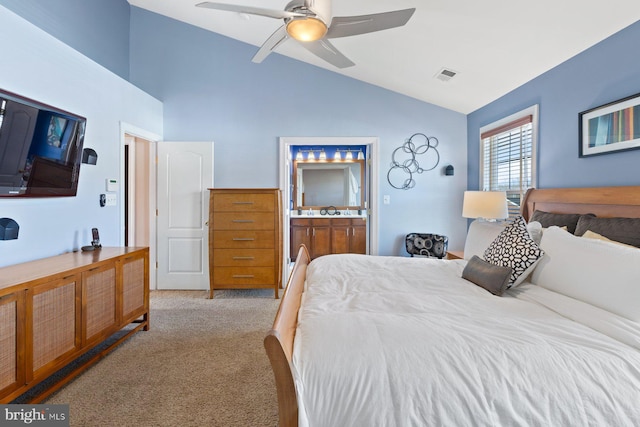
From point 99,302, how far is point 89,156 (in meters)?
1.39

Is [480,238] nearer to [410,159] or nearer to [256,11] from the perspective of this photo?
[410,159]

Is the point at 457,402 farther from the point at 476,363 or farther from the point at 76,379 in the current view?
the point at 76,379

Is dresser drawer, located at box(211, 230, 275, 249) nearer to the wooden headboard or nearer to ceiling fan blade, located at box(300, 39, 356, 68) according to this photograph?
ceiling fan blade, located at box(300, 39, 356, 68)

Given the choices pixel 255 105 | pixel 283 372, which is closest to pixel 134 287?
pixel 283 372

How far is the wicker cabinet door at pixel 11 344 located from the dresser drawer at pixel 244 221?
213 cm

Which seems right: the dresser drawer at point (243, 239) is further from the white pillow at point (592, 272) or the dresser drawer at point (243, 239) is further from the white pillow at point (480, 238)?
the white pillow at point (592, 272)

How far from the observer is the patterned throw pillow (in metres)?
1.76

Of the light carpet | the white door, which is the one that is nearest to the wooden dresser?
the white door

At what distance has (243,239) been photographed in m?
3.72

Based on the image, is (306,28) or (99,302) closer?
(306,28)

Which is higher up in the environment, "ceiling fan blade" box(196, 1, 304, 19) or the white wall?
"ceiling fan blade" box(196, 1, 304, 19)

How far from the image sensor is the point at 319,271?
7.06 ft

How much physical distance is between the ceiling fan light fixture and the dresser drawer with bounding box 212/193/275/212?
1.99m

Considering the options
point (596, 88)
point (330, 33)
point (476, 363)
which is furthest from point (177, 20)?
point (476, 363)
